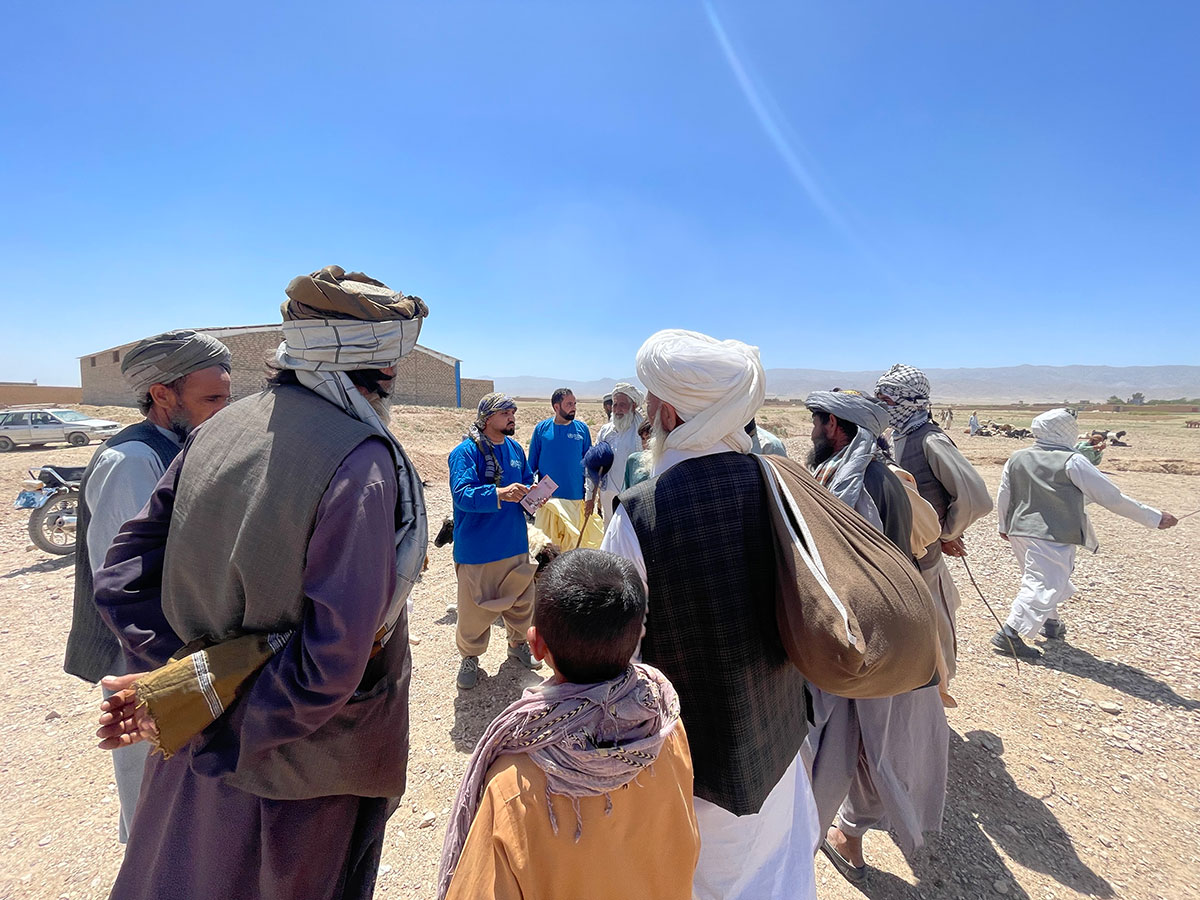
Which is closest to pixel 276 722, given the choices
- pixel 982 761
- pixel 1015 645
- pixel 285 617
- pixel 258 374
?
pixel 285 617

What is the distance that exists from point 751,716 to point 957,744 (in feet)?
9.19

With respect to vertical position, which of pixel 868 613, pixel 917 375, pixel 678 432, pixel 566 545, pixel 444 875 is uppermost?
pixel 917 375

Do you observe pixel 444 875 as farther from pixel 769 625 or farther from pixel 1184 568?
pixel 1184 568

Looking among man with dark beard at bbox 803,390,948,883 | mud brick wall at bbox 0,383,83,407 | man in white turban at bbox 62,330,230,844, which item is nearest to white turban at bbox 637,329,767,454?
man with dark beard at bbox 803,390,948,883

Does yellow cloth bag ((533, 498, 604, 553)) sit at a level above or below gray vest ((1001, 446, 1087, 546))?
below

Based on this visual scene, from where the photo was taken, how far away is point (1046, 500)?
185 inches

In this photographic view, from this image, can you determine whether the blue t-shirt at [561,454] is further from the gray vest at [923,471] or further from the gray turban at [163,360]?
the gray turban at [163,360]

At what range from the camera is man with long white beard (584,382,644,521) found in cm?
527

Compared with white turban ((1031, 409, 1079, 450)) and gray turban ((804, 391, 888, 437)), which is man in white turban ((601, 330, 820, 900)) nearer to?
gray turban ((804, 391, 888, 437))

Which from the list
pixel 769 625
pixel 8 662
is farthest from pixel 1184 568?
pixel 8 662

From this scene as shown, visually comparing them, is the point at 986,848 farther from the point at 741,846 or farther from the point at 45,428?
the point at 45,428

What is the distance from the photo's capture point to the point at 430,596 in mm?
5707

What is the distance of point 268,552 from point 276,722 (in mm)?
377

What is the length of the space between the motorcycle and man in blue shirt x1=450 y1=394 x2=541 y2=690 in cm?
639
